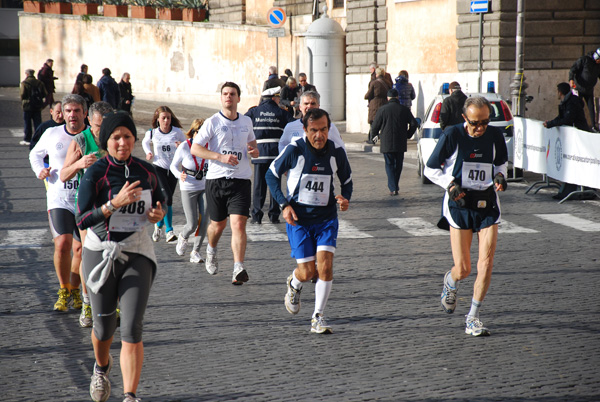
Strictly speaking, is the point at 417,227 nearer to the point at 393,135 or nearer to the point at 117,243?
the point at 393,135

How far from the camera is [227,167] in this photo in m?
9.06

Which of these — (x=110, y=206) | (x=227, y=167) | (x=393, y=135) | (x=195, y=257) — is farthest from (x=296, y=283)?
(x=393, y=135)

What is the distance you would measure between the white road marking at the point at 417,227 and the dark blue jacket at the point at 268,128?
187 cm

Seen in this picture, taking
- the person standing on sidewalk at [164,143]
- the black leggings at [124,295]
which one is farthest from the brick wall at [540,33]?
the black leggings at [124,295]

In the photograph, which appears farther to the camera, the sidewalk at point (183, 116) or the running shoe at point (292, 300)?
the sidewalk at point (183, 116)

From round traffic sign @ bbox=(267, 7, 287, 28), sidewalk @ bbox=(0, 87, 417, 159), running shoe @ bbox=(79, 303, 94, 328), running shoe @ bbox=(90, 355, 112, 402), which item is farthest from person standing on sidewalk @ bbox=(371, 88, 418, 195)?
round traffic sign @ bbox=(267, 7, 287, 28)

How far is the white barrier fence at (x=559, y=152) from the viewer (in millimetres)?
13890

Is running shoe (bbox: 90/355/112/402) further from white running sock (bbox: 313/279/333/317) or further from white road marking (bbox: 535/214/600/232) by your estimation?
white road marking (bbox: 535/214/600/232)

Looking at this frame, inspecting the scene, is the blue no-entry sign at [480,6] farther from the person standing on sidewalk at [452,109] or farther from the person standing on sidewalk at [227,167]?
the person standing on sidewalk at [227,167]

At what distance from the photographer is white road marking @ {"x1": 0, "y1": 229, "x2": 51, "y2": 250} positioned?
1080cm

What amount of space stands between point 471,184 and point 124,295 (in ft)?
10.2

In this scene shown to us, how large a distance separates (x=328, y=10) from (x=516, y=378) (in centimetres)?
2851

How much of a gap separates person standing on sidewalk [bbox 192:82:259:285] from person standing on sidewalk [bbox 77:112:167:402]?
11.6 feet

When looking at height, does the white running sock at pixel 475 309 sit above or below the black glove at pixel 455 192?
below
